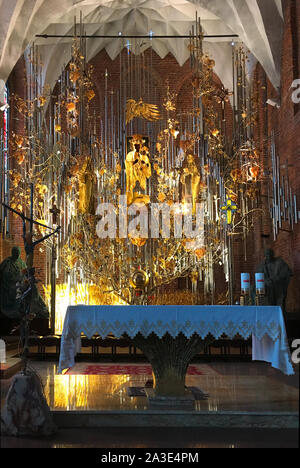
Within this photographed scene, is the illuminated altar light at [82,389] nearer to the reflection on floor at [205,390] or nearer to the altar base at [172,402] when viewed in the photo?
the reflection on floor at [205,390]

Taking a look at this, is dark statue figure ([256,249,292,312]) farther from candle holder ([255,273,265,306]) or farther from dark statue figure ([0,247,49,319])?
candle holder ([255,273,265,306])

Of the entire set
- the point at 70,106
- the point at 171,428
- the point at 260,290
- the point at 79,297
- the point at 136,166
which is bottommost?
the point at 171,428

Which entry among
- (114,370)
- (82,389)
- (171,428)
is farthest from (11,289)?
(171,428)

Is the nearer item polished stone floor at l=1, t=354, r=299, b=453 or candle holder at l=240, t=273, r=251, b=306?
polished stone floor at l=1, t=354, r=299, b=453

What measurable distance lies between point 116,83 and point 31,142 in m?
6.29

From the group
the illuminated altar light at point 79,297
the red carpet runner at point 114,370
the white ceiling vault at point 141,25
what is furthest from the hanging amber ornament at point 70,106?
the red carpet runner at point 114,370

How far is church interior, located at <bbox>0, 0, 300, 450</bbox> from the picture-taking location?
18.8 ft

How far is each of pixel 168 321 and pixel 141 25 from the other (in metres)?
16.6

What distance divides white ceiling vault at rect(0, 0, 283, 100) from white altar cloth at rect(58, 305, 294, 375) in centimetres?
1062

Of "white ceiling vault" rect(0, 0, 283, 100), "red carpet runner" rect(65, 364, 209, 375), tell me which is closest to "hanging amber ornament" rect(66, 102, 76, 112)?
"white ceiling vault" rect(0, 0, 283, 100)

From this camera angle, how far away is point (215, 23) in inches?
771

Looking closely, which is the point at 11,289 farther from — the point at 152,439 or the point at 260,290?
the point at 152,439

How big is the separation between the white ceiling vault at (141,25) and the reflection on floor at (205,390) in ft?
30.4

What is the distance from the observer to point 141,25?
67.7 feet
